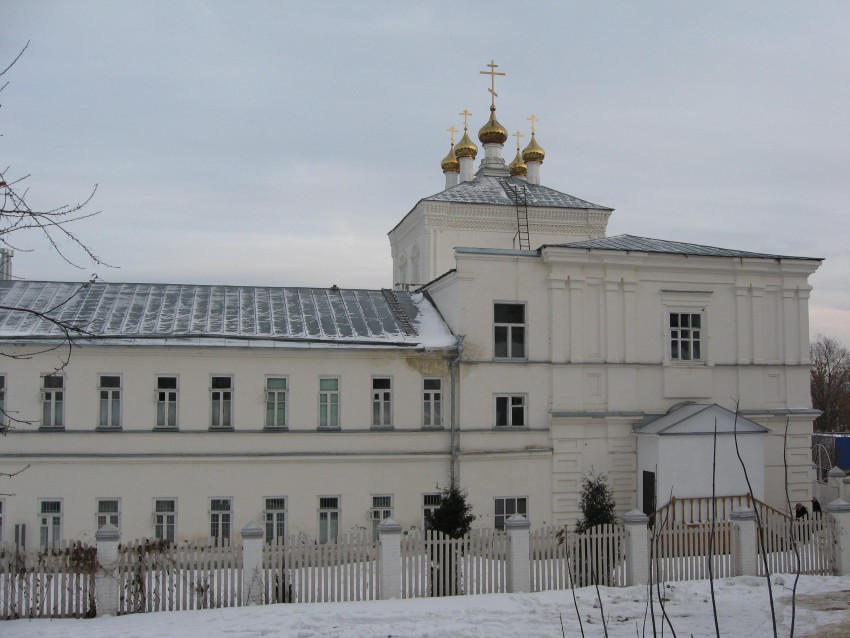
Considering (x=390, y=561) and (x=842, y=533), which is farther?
(x=842, y=533)

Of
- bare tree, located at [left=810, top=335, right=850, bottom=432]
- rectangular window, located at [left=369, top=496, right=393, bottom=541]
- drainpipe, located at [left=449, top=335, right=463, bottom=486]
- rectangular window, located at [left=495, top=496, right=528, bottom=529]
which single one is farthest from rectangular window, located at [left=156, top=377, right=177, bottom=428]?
bare tree, located at [left=810, top=335, right=850, bottom=432]

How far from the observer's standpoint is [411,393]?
19875mm

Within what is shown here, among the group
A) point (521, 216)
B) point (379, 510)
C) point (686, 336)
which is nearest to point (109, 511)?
point (379, 510)

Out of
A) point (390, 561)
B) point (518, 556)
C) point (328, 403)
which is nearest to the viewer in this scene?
point (390, 561)

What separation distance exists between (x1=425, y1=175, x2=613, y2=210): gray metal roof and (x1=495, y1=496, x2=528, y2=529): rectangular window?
11.3 m

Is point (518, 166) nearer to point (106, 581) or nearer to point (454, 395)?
point (454, 395)

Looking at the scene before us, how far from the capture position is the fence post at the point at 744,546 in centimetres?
1487

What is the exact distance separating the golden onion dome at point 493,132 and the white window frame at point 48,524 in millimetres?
20920

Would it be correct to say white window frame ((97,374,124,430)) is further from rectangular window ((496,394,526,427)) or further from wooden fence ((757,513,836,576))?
wooden fence ((757,513,836,576))

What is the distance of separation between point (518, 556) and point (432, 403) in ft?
21.3

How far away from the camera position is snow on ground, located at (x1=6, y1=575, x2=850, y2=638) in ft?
38.0

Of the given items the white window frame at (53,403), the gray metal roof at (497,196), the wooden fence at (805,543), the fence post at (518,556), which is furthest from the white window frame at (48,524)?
the gray metal roof at (497,196)

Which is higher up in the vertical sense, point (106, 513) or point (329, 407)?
point (329, 407)

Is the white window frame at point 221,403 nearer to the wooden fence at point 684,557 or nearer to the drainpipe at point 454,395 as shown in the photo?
the drainpipe at point 454,395
